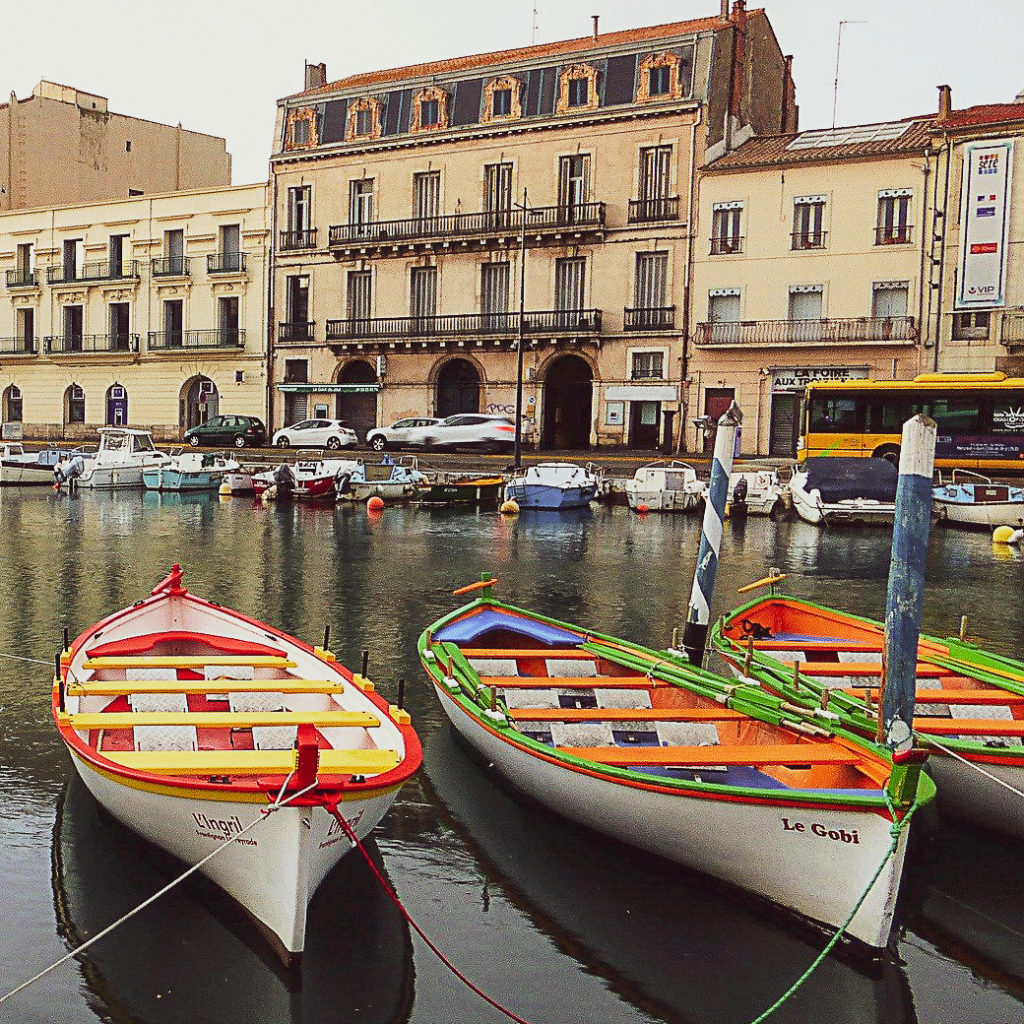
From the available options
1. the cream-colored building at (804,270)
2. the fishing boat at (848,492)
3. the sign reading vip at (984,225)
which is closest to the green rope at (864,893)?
the fishing boat at (848,492)

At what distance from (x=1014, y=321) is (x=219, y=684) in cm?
3523

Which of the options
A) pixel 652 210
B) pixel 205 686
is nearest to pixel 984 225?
pixel 652 210

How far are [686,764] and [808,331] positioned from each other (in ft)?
116

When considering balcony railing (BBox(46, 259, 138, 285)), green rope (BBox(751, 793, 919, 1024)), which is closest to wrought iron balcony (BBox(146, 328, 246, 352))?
balcony railing (BBox(46, 259, 138, 285))

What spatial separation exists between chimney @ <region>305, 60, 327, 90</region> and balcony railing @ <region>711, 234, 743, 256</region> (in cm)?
2203

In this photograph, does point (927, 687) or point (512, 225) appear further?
point (512, 225)

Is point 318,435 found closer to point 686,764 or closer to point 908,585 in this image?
point 686,764

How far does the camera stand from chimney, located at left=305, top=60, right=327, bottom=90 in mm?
52938

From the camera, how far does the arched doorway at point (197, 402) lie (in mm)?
52938

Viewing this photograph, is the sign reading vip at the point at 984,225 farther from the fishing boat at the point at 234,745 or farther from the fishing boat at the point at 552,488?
the fishing boat at the point at 234,745

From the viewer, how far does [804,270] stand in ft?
135

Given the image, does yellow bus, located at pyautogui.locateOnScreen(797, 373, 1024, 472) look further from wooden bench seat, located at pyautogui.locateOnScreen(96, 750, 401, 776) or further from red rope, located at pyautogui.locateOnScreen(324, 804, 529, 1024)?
red rope, located at pyautogui.locateOnScreen(324, 804, 529, 1024)

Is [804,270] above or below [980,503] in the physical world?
above

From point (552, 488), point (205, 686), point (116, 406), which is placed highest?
point (116, 406)
